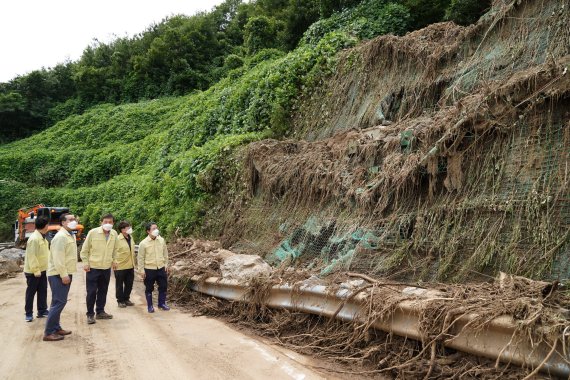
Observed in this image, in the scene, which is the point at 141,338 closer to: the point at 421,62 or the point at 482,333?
the point at 482,333

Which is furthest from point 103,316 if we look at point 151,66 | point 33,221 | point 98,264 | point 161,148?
point 151,66

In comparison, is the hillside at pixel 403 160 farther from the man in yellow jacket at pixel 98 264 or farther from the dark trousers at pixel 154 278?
the man in yellow jacket at pixel 98 264

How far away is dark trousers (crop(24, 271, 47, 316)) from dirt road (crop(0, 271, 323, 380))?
28 cm

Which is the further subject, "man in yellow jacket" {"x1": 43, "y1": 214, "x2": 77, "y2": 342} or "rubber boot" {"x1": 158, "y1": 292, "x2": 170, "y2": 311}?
"rubber boot" {"x1": 158, "y1": 292, "x2": 170, "y2": 311}

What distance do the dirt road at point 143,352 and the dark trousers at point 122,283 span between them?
1.01 m

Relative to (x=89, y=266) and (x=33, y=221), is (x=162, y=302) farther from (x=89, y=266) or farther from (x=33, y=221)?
(x=33, y=221)

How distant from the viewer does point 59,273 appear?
253 inches

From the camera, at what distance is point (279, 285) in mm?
6527

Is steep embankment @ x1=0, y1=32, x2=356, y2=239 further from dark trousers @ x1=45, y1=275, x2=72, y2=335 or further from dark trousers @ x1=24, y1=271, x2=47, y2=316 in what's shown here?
dark trousers @ x1=45, y1=275, x2=72, y2=335

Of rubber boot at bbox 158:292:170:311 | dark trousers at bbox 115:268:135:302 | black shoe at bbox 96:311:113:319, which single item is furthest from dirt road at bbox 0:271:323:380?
dark trousers at bbox 115:268:135:302

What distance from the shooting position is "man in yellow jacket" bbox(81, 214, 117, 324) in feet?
24.7

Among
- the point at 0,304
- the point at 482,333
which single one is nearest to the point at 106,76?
the point at 0,304

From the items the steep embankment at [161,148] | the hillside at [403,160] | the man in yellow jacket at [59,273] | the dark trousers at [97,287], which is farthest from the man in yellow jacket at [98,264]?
the steep embankment at [161,148]

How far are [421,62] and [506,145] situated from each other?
17.3ft
